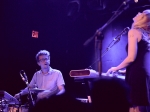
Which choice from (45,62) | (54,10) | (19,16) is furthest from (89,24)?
(45,62)

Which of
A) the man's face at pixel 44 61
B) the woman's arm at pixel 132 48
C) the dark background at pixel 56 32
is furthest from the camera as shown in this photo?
the dark background at pixel 56 32

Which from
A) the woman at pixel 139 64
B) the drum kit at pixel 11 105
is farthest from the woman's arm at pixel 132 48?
the drum kit at pixel 11 105

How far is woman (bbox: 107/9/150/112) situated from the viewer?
108 inches

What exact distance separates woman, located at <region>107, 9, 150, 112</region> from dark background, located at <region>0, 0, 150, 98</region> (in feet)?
11.2

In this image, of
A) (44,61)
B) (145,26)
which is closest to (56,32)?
(44,61)

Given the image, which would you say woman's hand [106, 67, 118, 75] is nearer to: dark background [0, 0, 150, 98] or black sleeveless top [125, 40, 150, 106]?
black sleeveless top [125, 40, 150, 106]

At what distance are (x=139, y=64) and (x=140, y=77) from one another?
0.53 ft

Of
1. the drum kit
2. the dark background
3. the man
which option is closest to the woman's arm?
the drum kit

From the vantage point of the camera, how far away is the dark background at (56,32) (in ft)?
20.5

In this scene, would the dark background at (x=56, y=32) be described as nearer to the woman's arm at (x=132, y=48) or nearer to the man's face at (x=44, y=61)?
the man's face at (x=44, y=61)

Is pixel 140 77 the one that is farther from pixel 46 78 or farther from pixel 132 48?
pixel 46 78

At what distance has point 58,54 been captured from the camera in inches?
291

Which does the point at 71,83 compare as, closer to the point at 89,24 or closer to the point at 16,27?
the point at 89,24

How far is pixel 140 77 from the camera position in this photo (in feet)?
9.16
